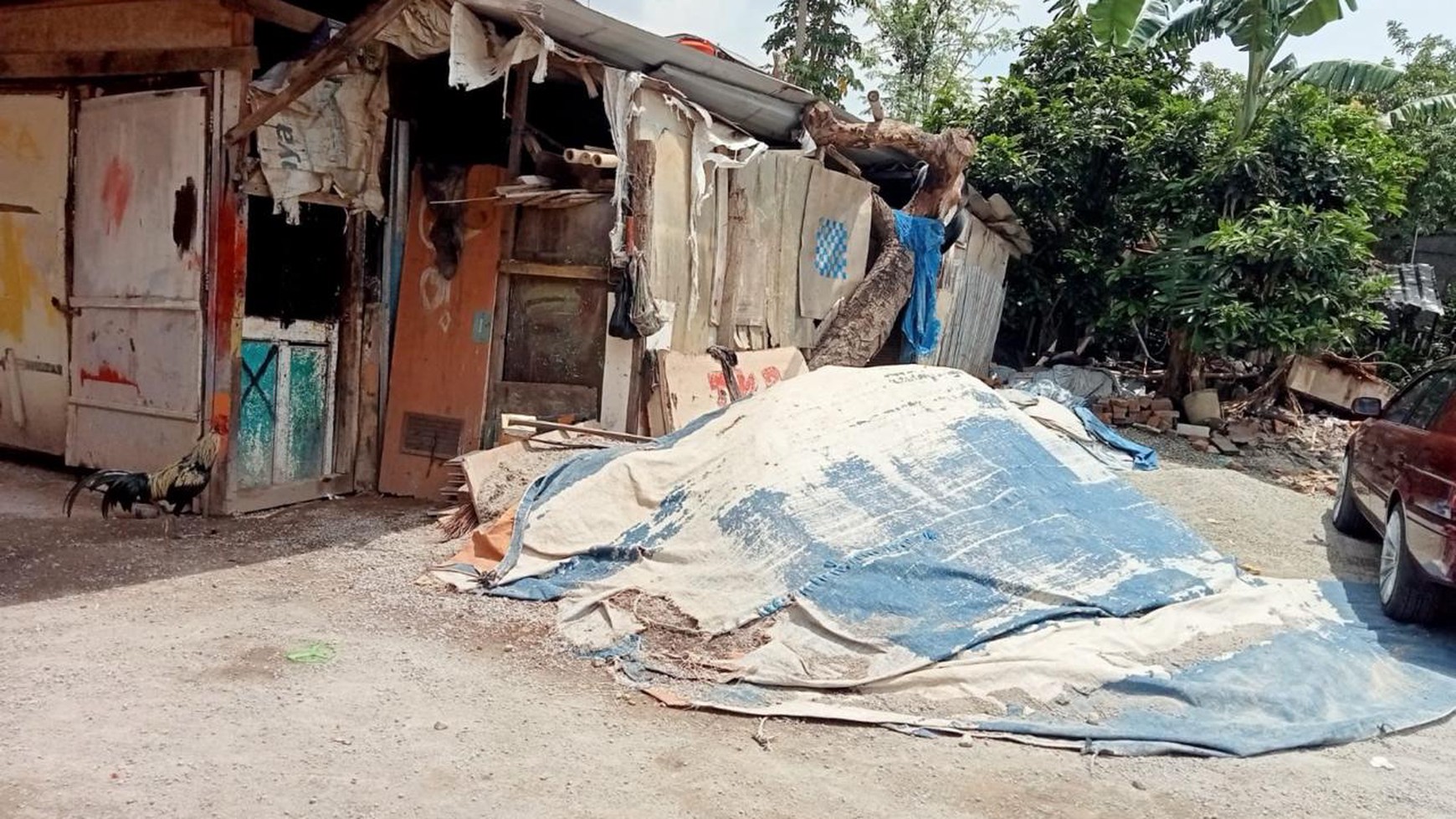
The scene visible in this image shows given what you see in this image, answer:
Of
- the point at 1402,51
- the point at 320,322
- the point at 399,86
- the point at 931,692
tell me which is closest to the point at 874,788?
the point at 931,692

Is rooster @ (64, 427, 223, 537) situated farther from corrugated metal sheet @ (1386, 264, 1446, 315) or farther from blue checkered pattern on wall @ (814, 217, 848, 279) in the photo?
corrugated metal sheet @ (1386, 264, 1446, 315)

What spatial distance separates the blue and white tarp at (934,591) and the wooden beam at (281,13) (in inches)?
139

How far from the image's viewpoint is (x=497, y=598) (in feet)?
16.5

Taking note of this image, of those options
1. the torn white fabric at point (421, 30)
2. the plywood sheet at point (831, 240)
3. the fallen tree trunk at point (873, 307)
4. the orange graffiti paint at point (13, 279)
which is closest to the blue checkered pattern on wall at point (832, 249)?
the plywood sheet at point (831, 240)

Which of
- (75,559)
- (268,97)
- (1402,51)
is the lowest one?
(75,559)

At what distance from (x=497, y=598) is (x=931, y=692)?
226 centimetres

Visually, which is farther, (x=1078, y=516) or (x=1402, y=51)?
(x=1402, y=51)

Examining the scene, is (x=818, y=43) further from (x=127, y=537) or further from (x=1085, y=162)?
(x=127, y=537)

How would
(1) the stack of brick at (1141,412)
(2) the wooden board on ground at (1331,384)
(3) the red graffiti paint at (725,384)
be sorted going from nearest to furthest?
(3) the red graffiti paint at (725,384) → (1) the stack of brick at (1141,412) → (2) the wooden board on ground at (1331,384)

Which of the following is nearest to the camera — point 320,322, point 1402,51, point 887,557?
point 887,557

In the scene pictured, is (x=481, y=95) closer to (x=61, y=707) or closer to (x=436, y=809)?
(x=61, y=707)

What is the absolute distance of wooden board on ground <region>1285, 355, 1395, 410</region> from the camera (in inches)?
485

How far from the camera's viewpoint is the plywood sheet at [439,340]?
7.35 m

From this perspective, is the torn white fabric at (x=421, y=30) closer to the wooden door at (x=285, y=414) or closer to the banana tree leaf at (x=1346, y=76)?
the wooden door at (x=285, y=414)
